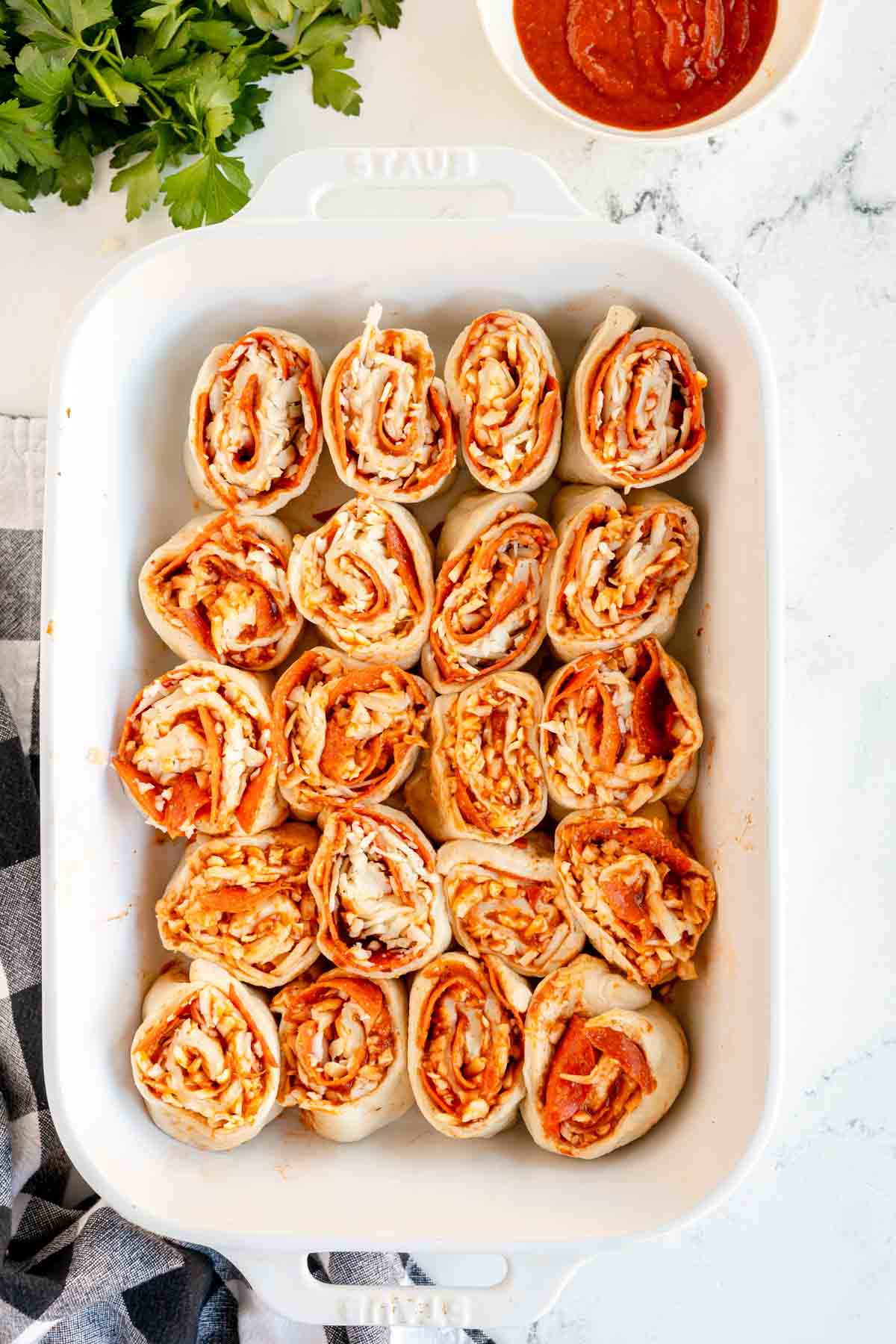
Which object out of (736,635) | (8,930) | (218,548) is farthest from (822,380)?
(8,930)

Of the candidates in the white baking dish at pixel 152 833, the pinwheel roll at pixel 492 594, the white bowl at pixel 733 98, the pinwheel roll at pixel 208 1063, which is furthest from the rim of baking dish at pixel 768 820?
the pinwheel roll at pixel 492 594

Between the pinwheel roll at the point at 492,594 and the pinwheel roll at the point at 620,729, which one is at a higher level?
the pinwheel roll at the point at 492,594

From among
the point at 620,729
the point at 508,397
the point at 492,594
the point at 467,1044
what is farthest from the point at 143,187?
the point at 467,1044

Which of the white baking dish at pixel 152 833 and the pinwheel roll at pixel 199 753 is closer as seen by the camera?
the white baking dish at pixel 152 833

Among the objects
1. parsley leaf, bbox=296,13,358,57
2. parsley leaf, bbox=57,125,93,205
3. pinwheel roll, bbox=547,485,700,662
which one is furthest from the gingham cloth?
pinwheel roll, bbox=547,485,700,662

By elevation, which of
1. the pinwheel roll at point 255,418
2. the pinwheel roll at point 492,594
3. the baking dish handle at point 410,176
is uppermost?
the baking dish handle at point 410,176

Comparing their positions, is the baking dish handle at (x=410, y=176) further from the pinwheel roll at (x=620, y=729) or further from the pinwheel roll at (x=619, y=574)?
the pinwheel roll at (x=620, y=729)
